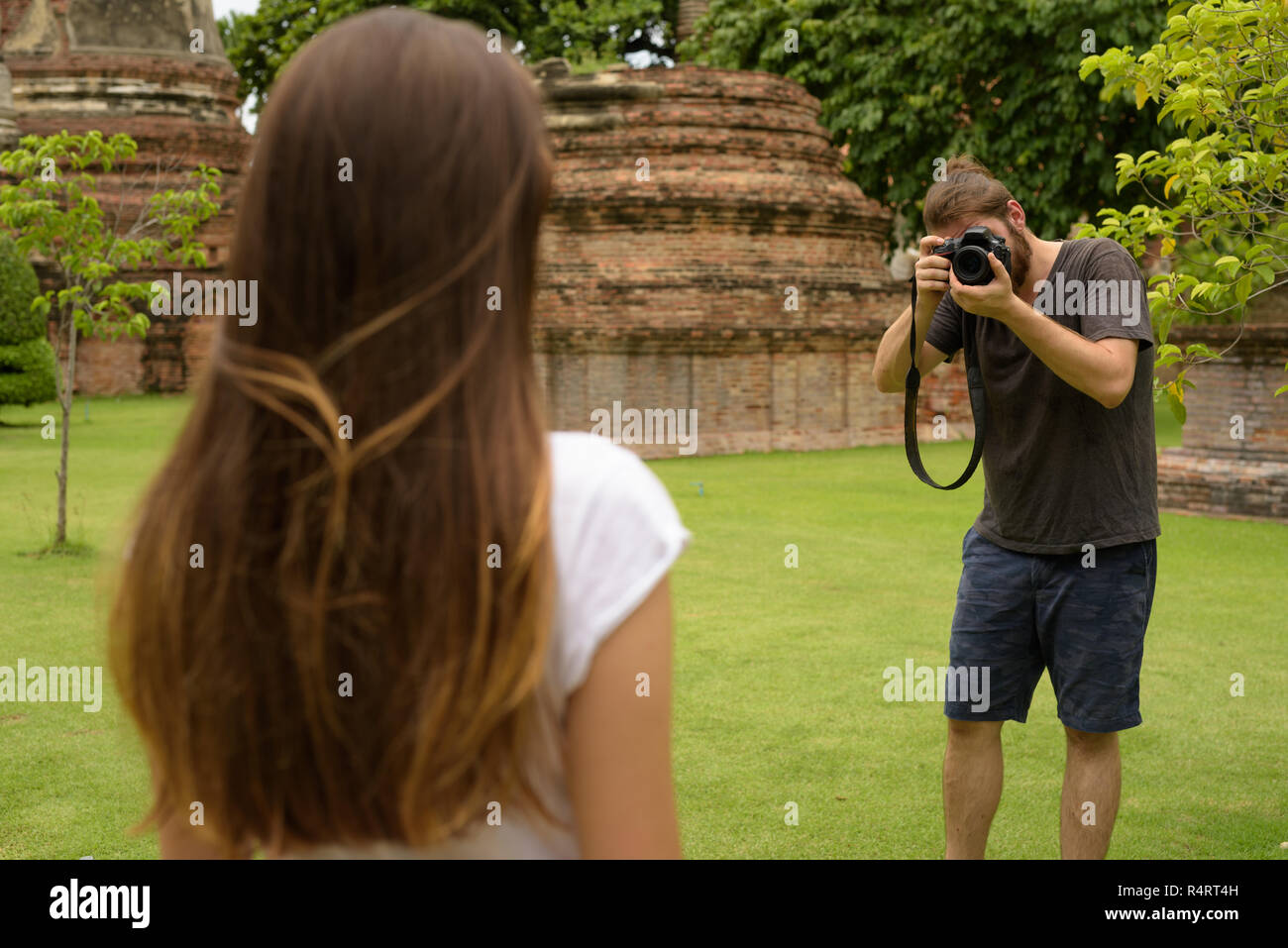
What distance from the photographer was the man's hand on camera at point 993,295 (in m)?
2.81

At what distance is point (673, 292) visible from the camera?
16.2 m

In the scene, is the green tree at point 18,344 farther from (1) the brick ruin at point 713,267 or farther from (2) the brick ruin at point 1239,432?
(2) the brick ruin at point 1239,432

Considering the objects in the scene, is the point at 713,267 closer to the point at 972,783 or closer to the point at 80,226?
the point at 80,226

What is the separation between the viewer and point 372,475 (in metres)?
1.18

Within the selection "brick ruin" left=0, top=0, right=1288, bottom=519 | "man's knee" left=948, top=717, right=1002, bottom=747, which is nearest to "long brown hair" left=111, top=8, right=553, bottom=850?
"man's knee" left=948, top=717, right=1002, bottom=747

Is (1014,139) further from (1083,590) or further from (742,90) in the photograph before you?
(1083,590)

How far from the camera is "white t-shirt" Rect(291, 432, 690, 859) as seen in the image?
1.21 meters

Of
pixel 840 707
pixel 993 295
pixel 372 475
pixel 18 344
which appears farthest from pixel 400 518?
pixel 18 344

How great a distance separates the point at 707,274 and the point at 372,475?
15487mm

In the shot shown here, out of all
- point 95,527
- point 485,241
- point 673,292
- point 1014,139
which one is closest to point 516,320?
point 485,241

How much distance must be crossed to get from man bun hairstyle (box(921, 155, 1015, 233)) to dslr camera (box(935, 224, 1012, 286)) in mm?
157

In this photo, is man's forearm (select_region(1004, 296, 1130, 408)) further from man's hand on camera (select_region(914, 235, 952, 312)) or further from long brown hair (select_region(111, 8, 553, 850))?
long brown hair (select_region(111, 8, 553, 850))

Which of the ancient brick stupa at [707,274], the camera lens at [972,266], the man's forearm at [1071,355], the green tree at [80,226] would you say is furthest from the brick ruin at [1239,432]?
the camera lens at [972,266]

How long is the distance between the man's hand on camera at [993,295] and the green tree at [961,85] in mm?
14975
